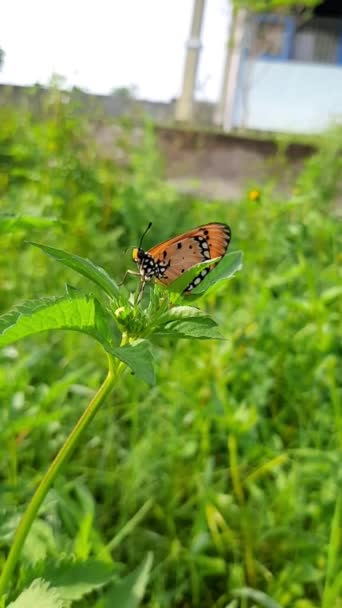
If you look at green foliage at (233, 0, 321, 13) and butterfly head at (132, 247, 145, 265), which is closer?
butterfly head at (132, 247, 145, 265)

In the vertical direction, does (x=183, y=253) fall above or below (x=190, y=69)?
below

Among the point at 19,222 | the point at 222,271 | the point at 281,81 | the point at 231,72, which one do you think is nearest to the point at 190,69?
the point at 231,72

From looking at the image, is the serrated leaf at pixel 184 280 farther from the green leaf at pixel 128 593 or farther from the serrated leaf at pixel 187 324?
the green leaf at pixel 128 593

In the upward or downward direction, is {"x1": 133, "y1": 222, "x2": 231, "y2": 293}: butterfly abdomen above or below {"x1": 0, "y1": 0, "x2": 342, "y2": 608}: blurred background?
above

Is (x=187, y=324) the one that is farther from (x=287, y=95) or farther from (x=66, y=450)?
(x=287, y=95)

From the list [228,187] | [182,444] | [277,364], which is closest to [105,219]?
[277,364]

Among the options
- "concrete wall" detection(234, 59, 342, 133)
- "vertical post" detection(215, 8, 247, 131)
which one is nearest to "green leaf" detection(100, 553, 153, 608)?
"vertical post" detection(215, 8, 247, 131)

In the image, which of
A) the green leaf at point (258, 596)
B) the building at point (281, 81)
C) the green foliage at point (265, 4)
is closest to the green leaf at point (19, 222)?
the green leaf at point (258, 596)

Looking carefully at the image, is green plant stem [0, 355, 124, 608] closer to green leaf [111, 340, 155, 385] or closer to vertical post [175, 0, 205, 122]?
green leaf [111, 340, 155, 385]

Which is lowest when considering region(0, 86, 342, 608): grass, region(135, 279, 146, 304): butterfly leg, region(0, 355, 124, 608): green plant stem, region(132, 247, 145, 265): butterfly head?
region(0, 86, 342, 608): grass
